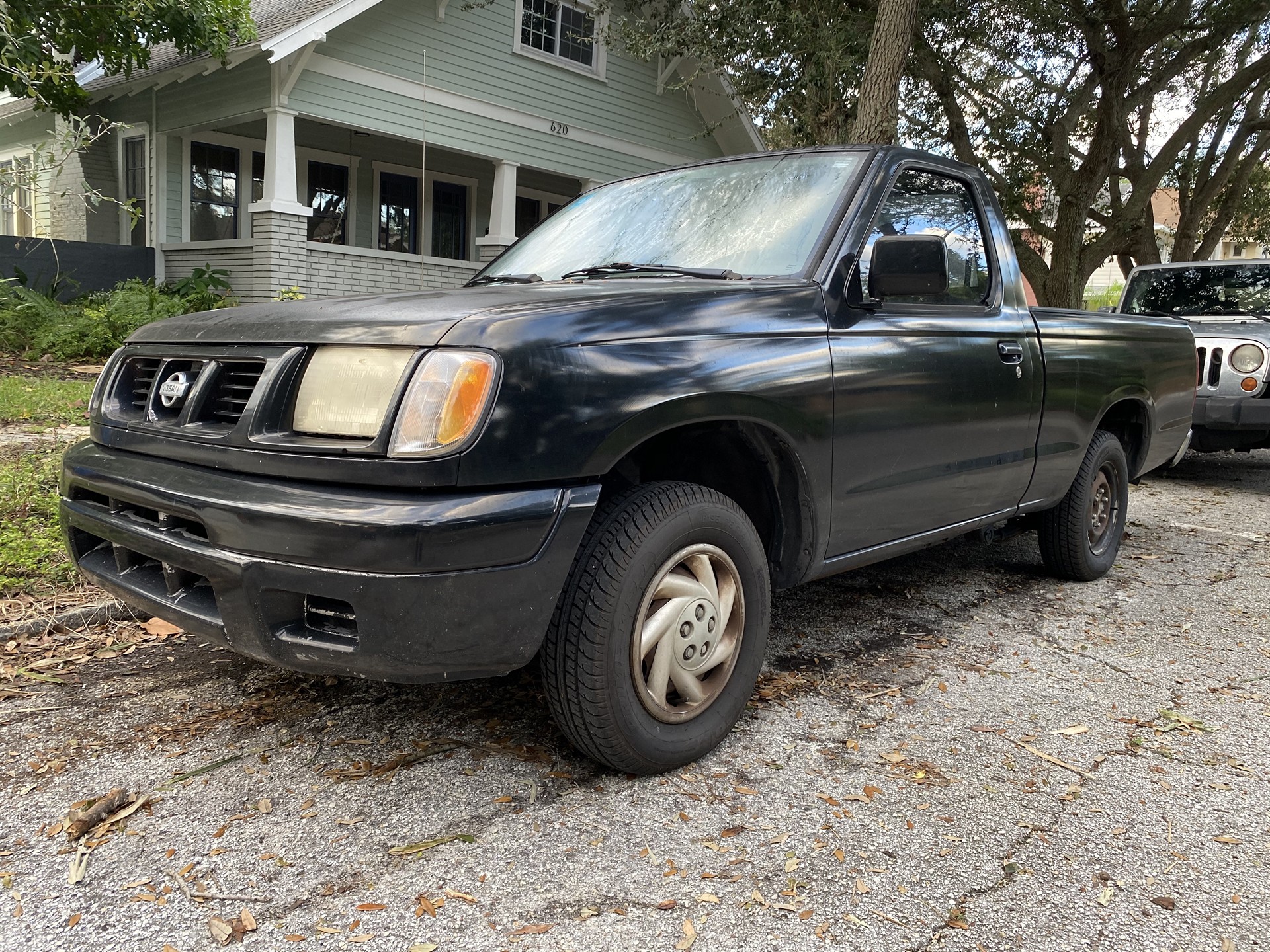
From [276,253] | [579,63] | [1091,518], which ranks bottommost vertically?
[1091,518]

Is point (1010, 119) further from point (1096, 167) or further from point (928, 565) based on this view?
point (928, 565)

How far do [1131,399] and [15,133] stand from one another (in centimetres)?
1827

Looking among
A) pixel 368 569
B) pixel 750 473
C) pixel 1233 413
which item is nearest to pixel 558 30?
pixel 1233 413

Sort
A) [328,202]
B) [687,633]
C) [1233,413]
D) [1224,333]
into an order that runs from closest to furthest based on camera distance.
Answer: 1. [687,633]
2. [1233,413]
3. [1224,333]
4. [328,202]

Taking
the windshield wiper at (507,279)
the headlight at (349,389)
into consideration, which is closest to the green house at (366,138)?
the windshield wiper at (507,279)

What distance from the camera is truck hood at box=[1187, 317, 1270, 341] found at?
7875 millimetres

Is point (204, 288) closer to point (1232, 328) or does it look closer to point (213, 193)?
point (213, 193)

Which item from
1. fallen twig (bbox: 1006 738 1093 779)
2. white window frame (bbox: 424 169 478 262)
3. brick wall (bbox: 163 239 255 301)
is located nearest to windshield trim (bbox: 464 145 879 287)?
fallen twig (bbox: 1006 738 1093 779)

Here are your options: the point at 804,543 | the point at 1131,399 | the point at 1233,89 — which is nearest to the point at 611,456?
the point at 804,543

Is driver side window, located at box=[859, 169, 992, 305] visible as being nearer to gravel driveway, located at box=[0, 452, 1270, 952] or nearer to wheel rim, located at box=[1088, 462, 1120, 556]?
gravel driveway, located at box=[0, 452, 1270, 952]

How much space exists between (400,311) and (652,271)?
3.40 feet

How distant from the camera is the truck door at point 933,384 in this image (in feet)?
10.2

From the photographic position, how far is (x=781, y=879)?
87.2 inches

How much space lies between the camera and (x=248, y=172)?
46.4 feet
